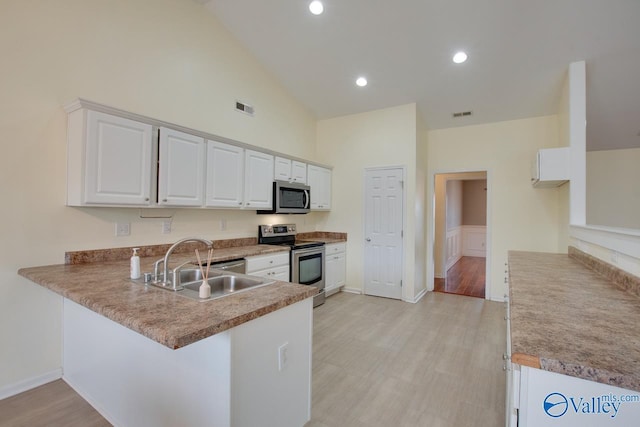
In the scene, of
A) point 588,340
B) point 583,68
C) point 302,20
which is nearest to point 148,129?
point 302,20

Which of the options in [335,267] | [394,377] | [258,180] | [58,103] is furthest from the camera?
[335,267]

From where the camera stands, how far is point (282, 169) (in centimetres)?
418

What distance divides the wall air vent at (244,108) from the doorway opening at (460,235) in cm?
389

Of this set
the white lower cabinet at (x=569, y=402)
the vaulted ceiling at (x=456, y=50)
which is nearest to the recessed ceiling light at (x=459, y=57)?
the vaulted ceiling at (x=456, y=50)

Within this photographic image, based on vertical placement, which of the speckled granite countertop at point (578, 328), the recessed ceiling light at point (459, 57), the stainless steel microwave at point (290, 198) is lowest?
the speckled granite countertop at point (578, 328)

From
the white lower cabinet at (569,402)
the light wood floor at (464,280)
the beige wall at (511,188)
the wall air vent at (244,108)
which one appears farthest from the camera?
the light wood floor at (464,280)

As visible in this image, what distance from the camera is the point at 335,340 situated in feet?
10.4

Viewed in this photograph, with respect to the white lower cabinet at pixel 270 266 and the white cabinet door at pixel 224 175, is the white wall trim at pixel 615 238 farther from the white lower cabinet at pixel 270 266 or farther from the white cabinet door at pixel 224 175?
the white cabinet door at pixel 224 175

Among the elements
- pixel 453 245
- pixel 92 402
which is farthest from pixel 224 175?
pixel 453 245

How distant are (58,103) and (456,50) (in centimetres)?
396

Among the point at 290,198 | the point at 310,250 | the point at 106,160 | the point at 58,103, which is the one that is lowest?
the point at 310,250

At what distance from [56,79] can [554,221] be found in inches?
238

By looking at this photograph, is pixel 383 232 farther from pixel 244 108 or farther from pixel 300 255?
pixel 244 108

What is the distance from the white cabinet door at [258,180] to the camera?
143 inches
